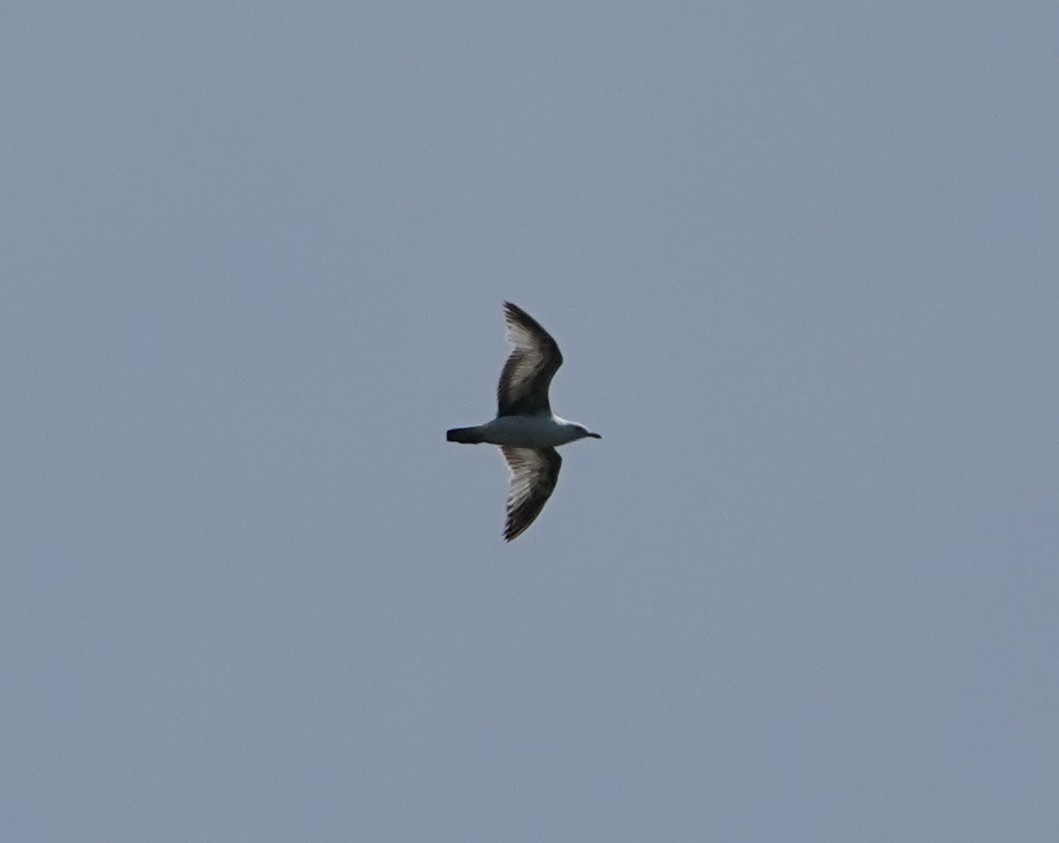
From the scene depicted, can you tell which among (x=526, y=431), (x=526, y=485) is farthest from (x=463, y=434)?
(x=526, y=485)

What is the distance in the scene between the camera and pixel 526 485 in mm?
46031

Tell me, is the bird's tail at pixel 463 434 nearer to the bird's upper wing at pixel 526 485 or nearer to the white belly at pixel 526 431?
the white belly at pixel 526 431

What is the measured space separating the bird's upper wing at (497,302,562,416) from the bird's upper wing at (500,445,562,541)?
1.86 m

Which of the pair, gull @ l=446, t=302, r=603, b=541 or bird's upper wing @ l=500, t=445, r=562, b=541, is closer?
gull @ l=446, t=302, r=603, b=541

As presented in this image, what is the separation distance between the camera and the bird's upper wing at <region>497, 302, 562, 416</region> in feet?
142

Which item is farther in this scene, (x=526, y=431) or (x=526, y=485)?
(x=526, y=485)

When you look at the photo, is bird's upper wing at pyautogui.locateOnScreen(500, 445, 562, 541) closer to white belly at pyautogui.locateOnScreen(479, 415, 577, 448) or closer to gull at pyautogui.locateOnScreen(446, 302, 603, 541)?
gull at pyautogui.locateOnScreen(446, 302, 603, 541)

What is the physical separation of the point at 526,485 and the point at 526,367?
10.4ft

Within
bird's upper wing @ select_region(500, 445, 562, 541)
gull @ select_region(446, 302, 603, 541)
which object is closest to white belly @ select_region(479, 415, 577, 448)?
gull @ select_region(446, 302, 603, 541)

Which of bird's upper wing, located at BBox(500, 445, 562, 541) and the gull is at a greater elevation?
the gull

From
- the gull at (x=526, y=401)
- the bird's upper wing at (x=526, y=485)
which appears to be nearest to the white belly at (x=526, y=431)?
the gull at (x=526, y=401)

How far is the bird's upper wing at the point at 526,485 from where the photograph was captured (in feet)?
150

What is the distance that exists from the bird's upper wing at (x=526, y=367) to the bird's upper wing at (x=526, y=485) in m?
1.86

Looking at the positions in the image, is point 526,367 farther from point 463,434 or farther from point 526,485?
point 526,485
